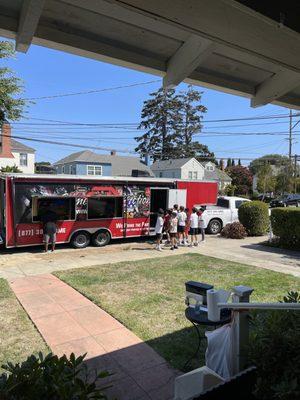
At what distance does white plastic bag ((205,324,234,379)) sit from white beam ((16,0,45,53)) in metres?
2.78

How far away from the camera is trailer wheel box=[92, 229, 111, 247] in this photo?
15.3 m

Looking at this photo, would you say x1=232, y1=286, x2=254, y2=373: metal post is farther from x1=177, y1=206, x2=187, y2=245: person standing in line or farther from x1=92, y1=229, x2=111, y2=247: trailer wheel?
x1=92, y1=229, x2=111, y2=247: trailer wheel

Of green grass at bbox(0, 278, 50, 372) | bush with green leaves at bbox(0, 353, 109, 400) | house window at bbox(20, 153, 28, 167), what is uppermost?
house window at bbox(20, 153, 28, 167)

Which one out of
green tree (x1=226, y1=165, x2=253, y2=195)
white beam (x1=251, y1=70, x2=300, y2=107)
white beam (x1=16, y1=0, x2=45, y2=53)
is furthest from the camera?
green tree (x1=226, y1=165, x2=253, y2=195)

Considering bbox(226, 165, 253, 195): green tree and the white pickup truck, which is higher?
bbox(226, 165, 253, 195): green tree

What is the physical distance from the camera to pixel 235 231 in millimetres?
17750

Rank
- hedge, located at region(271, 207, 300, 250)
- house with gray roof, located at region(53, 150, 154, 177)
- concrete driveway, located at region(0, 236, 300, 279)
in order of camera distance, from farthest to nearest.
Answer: house with gray roof, located at region(53, 150, 154, 177) < hedge, located at region(271, 207, 300, 250) < concrete driveway, located at region(0, 236, 300, 279)

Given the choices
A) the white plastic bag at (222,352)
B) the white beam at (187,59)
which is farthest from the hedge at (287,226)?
the white beam at (187,59)

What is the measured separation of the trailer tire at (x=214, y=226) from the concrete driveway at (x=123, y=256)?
2.59 m

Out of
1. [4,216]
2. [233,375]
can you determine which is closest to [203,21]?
[233,375]

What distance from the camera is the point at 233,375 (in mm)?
3422

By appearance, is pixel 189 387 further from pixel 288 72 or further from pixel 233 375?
pixel 288 72

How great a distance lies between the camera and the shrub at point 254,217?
1842cm

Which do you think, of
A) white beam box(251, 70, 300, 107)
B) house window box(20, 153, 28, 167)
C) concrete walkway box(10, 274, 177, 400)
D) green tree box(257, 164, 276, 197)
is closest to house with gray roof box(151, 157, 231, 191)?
green tree box(257, 164, 276, 197)
